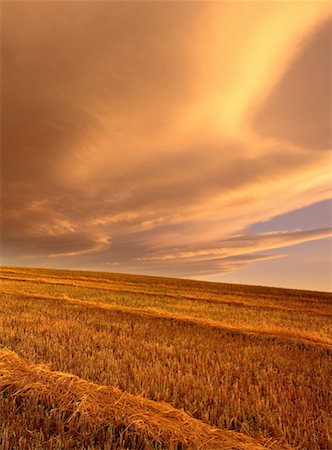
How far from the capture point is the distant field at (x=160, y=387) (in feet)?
12.6

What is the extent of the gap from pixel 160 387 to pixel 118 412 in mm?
1169

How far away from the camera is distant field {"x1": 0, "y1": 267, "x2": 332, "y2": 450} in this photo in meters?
3.83

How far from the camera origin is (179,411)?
14.0 ft

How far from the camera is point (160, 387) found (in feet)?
17.2

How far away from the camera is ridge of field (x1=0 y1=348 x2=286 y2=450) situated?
12.3ft

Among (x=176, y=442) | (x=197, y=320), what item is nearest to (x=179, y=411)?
(x=176, y=442)

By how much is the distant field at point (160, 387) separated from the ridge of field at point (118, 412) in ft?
0.04

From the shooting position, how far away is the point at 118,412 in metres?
4.19

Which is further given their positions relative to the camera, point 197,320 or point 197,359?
point 197,320

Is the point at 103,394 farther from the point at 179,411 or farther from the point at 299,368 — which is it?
the point at 299,368

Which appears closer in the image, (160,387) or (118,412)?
(118,412)

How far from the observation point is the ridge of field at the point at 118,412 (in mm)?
3744

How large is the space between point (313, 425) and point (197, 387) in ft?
5.57

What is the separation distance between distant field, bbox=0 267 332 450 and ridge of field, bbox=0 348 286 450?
0.01 m
